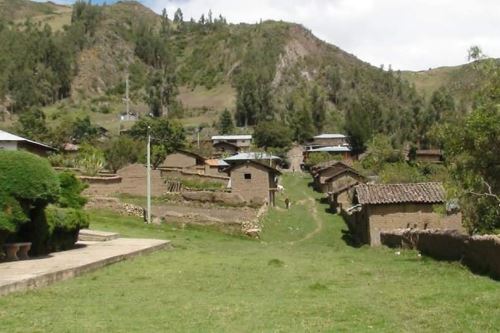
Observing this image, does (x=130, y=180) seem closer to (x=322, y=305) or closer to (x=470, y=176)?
(x=470, y=176)

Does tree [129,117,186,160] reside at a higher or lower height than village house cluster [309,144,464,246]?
higher

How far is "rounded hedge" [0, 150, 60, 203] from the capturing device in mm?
18703

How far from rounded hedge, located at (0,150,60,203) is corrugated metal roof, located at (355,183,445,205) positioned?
19.1 metres

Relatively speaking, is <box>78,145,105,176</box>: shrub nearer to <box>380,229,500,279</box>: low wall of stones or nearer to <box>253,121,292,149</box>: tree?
<box>380,229,500,279</box>: low wall of stones

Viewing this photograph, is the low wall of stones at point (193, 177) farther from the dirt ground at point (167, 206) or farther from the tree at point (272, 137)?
the tree at point (272, 137)

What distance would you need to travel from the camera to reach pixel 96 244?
86.1 ft

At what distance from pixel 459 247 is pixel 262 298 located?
28.5 feet

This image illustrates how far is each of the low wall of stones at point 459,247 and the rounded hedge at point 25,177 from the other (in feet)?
38.8

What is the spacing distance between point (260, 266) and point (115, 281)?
500cm

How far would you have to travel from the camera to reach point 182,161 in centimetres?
7900

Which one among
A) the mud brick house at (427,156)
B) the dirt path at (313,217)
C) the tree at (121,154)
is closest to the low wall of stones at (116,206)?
the dirt path at (313,217)

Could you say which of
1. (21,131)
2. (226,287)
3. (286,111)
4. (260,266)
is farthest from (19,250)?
(286,111)

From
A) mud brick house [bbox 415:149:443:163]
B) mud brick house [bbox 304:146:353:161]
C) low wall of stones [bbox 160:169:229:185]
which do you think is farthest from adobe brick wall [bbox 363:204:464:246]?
mud brick house [bbox 304:146:353:161]

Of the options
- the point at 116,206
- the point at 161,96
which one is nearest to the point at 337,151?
the point at 161,96
